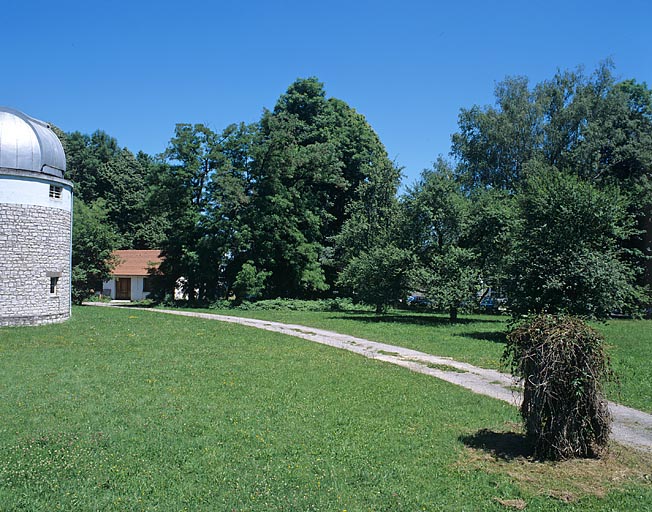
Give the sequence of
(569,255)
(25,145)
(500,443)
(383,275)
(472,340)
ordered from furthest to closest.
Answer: (383,275) → (25,145) → (472,340) → (569,255) → (500,443)

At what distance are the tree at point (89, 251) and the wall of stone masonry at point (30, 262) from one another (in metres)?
14.3

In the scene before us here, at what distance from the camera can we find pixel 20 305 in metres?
22.8

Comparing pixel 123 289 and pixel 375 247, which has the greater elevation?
pixel 375 247

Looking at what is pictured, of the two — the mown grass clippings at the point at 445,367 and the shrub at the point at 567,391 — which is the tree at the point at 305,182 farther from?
the shrub at the point at 567,391

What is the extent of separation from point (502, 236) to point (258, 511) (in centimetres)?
2278

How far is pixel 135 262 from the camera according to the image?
51.8 metres

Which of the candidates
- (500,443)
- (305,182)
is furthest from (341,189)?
(500,443)

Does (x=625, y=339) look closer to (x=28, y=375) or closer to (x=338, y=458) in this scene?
(x=338, y=458)

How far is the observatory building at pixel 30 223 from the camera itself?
2255 cm

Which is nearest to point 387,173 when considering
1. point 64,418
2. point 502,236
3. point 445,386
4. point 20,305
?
point 502,236

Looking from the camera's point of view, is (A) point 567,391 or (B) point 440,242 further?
(B) point 440,242

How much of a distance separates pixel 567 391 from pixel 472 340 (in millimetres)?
13842

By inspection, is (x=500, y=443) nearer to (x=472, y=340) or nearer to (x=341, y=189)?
(x=472, y=340)

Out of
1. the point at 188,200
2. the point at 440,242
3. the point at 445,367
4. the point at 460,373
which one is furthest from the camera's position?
the point at 188,200
